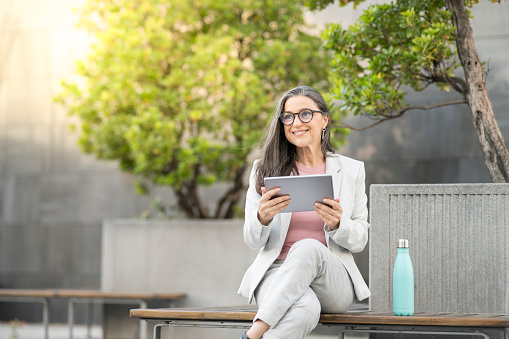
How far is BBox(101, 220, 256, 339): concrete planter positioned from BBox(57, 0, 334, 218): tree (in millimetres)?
563

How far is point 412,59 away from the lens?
4047mm

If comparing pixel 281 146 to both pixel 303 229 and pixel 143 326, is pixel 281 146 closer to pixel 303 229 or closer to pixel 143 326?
pixel 303 229

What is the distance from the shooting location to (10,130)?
34.2ft

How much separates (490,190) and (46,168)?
26.0ft

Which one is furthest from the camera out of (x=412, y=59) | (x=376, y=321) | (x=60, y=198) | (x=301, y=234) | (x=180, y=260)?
(x=60, y=198)

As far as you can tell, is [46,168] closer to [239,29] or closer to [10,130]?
[10,130]

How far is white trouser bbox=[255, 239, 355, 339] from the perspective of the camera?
2.77m

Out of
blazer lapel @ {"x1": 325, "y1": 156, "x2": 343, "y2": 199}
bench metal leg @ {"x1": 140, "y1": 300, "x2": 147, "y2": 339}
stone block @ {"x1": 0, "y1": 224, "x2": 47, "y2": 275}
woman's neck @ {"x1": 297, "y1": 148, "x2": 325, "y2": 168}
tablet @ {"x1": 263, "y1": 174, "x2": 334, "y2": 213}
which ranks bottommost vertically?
bench metal leg @ {"x1": 140, "y1": 300, "x2": 147, "y2": 339}

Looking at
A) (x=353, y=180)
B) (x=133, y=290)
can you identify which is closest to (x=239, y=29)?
(x=133, y=290)

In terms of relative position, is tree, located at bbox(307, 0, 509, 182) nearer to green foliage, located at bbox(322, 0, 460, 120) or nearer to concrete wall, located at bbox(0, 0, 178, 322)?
green foliage, located at bbox(322, 0, 460, 120)

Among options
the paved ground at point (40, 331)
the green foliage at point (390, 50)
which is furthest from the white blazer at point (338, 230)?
the paved ground at point (40, 331)

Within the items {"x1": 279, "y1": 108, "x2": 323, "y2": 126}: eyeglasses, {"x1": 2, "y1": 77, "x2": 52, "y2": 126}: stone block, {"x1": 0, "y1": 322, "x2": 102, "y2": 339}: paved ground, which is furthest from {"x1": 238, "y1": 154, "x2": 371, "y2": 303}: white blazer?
{"x1": 2, "y1": 77, "x2": 52, "y2": 126}: stone block

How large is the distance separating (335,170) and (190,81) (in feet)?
12.9

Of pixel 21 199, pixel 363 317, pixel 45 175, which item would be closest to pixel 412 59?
pixel 363 317
